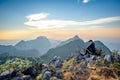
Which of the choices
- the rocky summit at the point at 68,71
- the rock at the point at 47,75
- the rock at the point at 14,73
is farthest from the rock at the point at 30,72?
the rock at the point at 47,75

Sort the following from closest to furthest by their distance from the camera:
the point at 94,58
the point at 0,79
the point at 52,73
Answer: the point at 0,79 < the point at 52,73 < the point at 94,58

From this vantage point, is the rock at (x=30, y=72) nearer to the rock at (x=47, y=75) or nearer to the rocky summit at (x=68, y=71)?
the rocky summit at (x=68, y=71)

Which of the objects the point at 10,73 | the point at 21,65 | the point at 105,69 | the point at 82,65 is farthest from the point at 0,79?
the point at 105,69

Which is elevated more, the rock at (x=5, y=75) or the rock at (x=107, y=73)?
the rock at (x=5, y=75)

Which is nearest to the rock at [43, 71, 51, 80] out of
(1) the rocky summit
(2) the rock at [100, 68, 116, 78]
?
(1) the rocky summit

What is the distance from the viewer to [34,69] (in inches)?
1252

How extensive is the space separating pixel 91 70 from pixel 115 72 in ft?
14.9

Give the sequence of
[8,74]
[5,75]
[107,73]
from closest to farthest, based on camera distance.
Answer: [5,75] < [8,74] < [107,73]

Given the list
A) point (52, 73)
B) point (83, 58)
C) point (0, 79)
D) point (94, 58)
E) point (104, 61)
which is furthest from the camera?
point (83, 58)

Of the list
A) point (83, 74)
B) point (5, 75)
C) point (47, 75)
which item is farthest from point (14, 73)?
point (83, 74)

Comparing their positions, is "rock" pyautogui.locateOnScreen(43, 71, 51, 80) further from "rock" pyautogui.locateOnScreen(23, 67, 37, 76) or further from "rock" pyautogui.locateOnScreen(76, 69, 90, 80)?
"rock" pyautogui.locateOnScreen(76, 69, 90, 80)

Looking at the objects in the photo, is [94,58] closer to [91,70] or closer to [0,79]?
[91,70]

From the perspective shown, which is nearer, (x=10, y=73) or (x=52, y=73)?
(x=10, y=73)

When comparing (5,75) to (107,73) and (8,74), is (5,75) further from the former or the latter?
(107,73)
